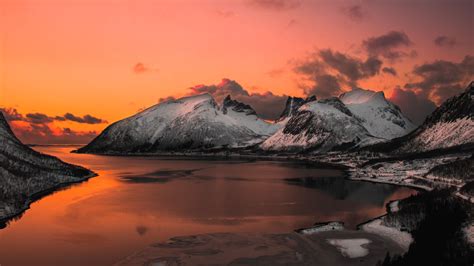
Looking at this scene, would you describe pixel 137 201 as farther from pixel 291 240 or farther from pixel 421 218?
pixel 421 218

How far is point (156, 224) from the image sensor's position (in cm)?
6531

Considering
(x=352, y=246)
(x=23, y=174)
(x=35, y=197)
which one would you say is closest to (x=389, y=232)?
(x=352, y=246)

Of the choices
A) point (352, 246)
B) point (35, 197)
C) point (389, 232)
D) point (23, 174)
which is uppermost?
point (23, 174)

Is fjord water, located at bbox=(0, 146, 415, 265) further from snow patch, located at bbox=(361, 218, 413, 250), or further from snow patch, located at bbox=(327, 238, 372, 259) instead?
snow patch, located at bbox=(327, 238, 372, 259)

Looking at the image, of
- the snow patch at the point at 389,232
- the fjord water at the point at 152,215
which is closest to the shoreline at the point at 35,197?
the fjord water at the point at 152,215

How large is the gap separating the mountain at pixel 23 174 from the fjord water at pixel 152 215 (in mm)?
4370

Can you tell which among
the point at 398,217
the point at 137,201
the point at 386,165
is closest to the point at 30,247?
the point at 137,201

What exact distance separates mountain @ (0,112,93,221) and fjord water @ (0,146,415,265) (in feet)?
14.3

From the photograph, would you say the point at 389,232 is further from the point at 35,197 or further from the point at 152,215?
the point at 35,197

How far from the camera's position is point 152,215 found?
73.5 meters

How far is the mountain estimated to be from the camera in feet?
263

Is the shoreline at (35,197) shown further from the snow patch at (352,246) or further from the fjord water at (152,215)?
the snow patch at (352,246)

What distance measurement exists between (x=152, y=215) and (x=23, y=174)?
52391mm

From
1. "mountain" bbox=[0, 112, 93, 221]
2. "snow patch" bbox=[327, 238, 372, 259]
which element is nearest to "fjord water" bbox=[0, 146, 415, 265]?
"mountain" bbox=[0, 112, 93, 221]
